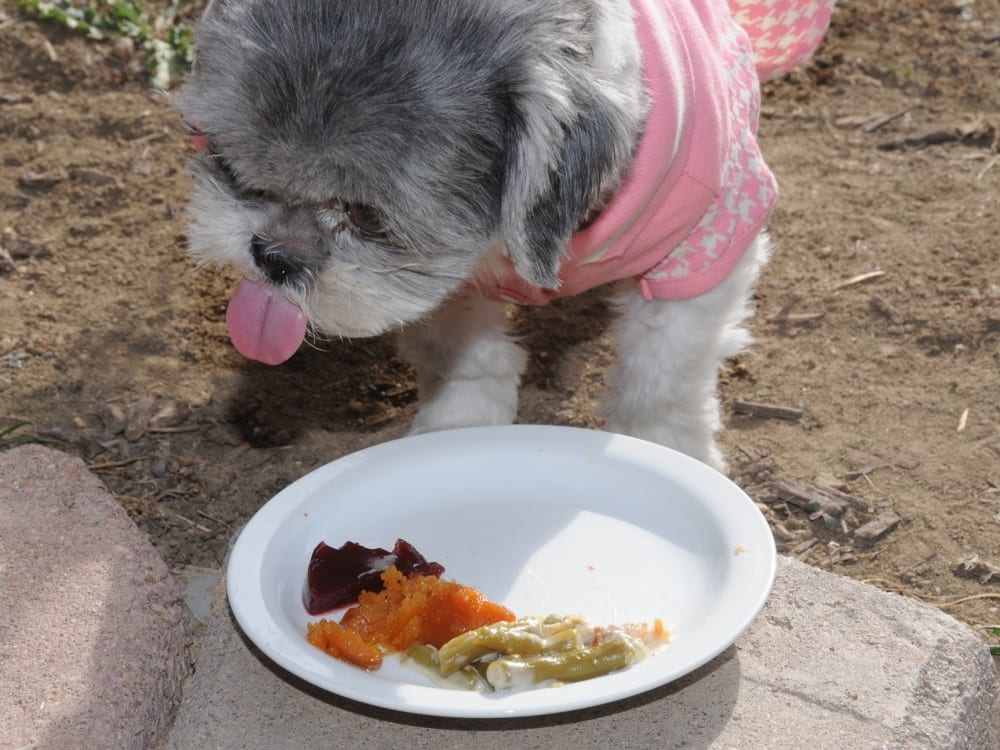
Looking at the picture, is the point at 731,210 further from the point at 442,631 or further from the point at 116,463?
the point at 116,463

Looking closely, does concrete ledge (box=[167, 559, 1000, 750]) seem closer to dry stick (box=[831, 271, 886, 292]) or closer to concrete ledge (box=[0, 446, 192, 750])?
concrete ledge (box=[0, 446, 192, 750])

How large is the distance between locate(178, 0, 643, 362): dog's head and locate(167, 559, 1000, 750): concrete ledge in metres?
0.89

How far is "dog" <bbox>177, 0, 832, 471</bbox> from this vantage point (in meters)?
2.67

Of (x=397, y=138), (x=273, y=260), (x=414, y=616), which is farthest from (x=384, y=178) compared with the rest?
(x=414, y=616)

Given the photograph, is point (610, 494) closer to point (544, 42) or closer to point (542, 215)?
point (542, 215)

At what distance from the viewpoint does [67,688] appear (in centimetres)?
276

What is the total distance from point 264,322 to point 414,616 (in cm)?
80

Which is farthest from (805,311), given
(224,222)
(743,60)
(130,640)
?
(130,640)

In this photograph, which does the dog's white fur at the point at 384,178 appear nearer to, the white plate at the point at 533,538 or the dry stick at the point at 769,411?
the white plate at the point at 533,538

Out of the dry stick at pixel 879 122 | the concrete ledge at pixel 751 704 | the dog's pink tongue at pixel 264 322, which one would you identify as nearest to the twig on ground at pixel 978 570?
the concrete ledge at pixel 751 704

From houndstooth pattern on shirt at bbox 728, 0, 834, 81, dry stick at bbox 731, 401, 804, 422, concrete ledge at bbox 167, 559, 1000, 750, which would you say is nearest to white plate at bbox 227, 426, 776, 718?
concrete ledge at bbox 167, 559, 1000, 750

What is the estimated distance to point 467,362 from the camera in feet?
13.0

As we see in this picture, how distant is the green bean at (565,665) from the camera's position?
2.57 meters

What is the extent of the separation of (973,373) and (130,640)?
2.82 m
